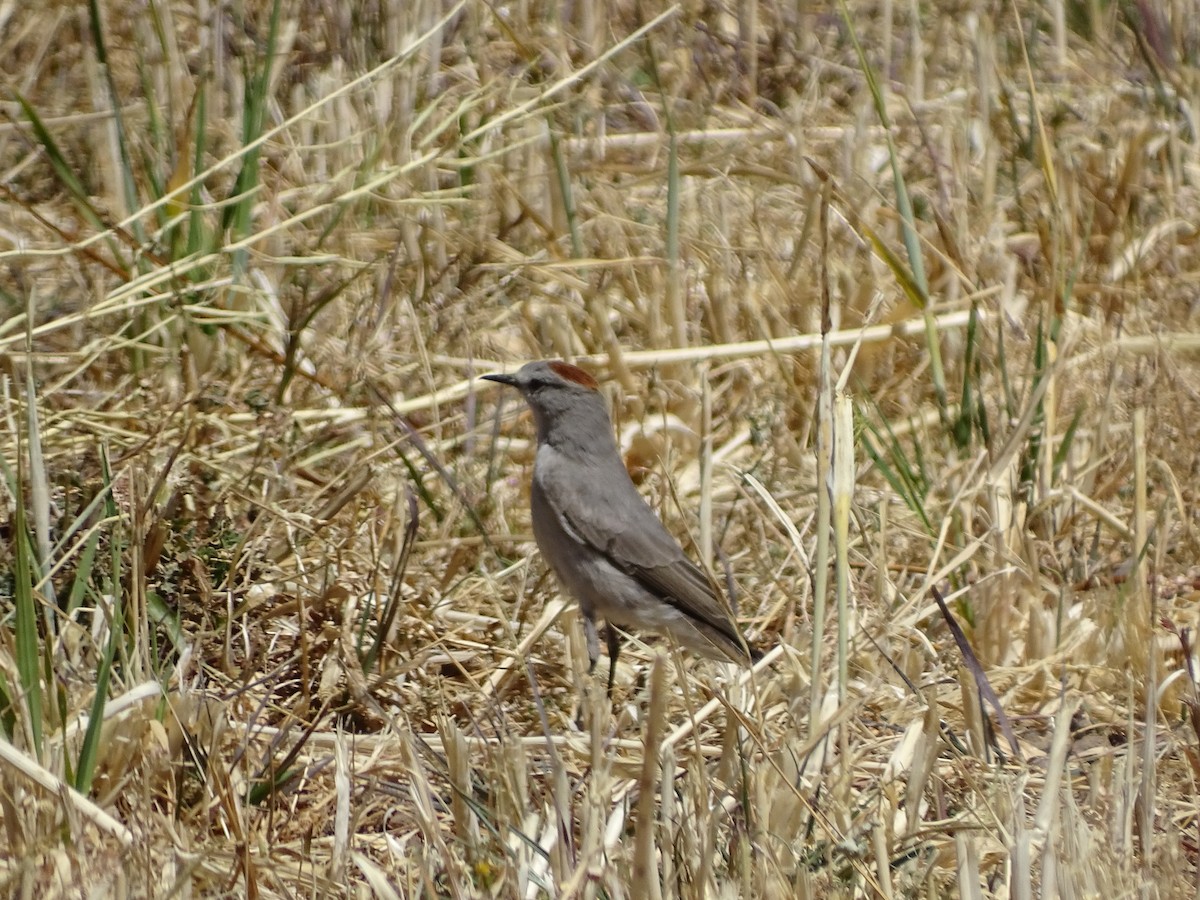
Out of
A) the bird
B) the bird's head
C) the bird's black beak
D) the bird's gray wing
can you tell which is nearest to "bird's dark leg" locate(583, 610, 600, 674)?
the bird

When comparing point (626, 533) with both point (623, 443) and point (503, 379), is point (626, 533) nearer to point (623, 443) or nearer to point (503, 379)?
point (503, 379)

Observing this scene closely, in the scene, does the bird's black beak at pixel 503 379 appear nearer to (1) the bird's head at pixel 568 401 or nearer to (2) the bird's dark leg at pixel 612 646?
(1) the bird's head at pixel 568 401

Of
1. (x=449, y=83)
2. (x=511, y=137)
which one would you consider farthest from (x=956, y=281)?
(x=449, y=83)

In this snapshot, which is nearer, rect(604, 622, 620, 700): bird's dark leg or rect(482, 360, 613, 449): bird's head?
rect(604, 622, 620, 700): bird's dark leg

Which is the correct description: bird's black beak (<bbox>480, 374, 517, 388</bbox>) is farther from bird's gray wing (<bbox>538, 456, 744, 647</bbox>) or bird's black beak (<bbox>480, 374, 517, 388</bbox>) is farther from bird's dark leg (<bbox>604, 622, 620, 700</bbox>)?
bird's dark leg (<bbox>604, 622, 620, 700</bbox>)

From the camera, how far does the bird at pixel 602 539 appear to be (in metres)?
4.92

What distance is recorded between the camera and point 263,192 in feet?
22.2

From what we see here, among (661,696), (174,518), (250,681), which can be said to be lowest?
(250,681)

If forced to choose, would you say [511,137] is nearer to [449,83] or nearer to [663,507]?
[449,83]

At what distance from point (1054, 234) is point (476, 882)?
349 cm

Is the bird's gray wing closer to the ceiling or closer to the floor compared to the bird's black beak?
closer to the floor

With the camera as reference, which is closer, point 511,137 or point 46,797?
point 46,797

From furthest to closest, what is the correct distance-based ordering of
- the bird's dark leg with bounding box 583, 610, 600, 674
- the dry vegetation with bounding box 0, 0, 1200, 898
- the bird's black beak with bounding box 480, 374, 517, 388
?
the bird's black beak with bounding box 480, 374, 517, 388 → the bird's dark leg with bounding box 583, 610, 600, 674 → the dry vegetation with bounding box 0, 0, 1200, 898

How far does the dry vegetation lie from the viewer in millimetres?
3207
